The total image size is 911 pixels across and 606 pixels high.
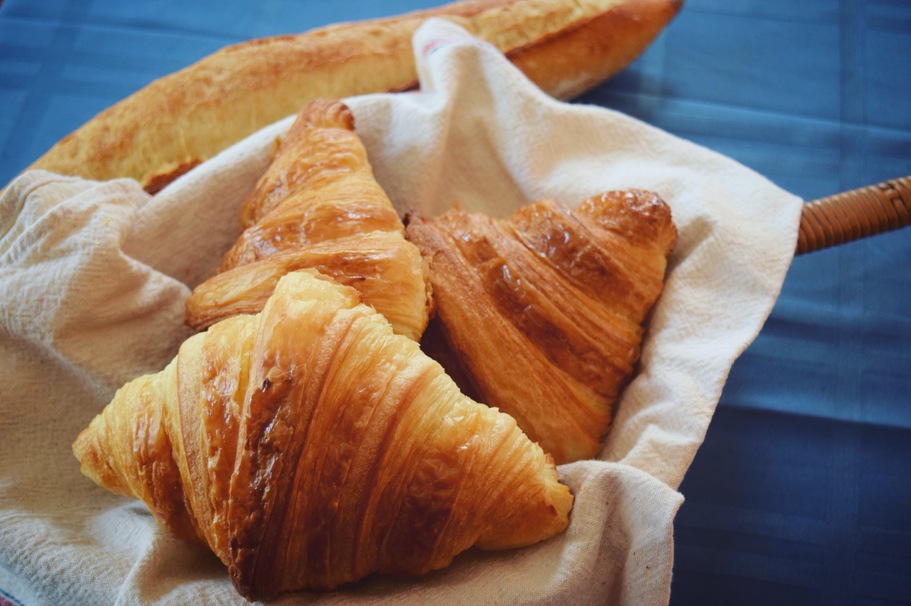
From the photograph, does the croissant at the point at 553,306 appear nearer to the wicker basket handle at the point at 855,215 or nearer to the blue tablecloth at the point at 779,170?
the wicker basket handle at the point at 855,215

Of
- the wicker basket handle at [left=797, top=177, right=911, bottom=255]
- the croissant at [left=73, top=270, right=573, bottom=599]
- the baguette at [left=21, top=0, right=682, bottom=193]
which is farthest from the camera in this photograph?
the baguette at [left=21, top=0, right=682, bottom=193]

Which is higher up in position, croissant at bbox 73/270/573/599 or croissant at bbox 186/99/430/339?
croissant at bbox 186/99/430/339

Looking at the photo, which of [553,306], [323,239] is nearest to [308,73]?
[323,239]

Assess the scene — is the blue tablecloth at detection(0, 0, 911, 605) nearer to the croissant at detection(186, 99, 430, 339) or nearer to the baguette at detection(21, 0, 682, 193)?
the baguette at detection(21, 0, 682, 193)

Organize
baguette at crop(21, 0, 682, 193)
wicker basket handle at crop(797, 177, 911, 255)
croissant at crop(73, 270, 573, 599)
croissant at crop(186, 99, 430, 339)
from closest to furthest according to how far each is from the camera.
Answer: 1. croissant at crop(73, 270, 573, 599)
2. croissant at crop(186, 99, 430, 339)
3. wicker basket handle at crop(797, 177, 911, 255)
4. baguette at crop(21, 0, 682, 193)

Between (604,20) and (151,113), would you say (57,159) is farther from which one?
(604,20)

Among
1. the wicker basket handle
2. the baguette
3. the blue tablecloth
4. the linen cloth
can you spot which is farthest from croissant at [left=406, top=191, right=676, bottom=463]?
the baguette
